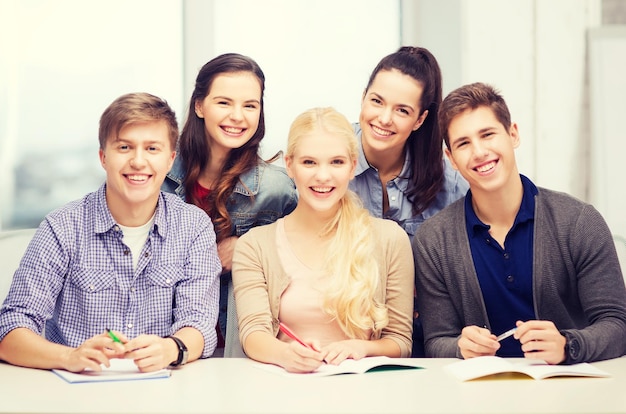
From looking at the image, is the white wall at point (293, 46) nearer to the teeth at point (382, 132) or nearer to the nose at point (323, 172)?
the teeth at point (382, 132)

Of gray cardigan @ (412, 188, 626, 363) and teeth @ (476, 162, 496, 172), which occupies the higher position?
teeth @ (476, 162, 496, 172)

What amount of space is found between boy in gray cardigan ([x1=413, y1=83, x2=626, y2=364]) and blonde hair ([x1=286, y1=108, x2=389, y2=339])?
0.55 feet

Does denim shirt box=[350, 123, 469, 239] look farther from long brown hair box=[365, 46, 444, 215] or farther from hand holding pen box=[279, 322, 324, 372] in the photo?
hand holding pen box=[279, 322, 324, 372]

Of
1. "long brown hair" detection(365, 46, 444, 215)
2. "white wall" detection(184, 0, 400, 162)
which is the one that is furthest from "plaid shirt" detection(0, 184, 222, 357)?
"white wall" detection(184, 0, 400, 162)

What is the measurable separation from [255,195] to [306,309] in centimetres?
51

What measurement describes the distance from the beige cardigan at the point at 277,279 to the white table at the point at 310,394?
0.30 m

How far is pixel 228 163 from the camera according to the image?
8.05 ft

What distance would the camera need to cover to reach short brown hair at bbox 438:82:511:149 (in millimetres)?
2107

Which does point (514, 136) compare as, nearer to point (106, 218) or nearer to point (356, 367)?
point (356, 367)

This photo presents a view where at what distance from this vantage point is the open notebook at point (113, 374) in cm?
158

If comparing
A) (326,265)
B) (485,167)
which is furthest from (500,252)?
(326,265)

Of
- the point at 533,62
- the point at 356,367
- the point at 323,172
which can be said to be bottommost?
the point at 356,367

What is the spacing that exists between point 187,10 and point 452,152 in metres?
1.71

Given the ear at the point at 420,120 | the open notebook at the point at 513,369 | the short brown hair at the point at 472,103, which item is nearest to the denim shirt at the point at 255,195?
the ear at the point at 420,120
